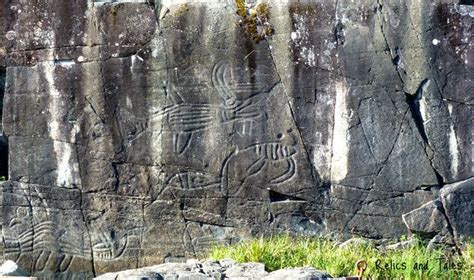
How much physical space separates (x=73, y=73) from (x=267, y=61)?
2.02 m

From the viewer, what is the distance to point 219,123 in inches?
386

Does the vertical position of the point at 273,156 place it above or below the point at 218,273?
above

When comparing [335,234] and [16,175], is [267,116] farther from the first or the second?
[16,175]

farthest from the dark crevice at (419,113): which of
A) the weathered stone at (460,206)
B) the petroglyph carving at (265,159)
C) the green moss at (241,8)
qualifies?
the green moss at (241,8)

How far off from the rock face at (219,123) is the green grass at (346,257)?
0.33 m

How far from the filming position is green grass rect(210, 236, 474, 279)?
8781 millimetres

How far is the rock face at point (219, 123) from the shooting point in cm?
970

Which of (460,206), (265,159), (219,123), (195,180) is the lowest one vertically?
(460,206)

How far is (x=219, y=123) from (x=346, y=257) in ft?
6.38

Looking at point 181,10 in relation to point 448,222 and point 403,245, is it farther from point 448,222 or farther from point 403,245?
point 448,222

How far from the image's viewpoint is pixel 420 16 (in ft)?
32.0

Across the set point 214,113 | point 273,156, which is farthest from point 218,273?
point 214,113

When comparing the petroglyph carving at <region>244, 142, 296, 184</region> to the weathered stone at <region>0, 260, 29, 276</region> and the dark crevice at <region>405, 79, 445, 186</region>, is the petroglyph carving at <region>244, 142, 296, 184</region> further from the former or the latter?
the weathered stone at <region>0, 260, 29, 276</region>

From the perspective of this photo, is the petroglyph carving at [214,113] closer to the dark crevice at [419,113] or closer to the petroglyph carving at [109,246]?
the petroglyph carving at [109,246]
